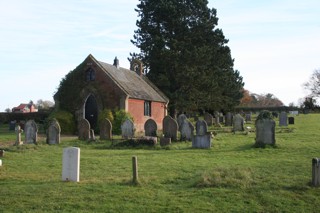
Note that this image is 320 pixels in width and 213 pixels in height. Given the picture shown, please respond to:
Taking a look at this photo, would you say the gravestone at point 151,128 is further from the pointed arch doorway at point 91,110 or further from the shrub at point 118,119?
the pointed arch doorway at point 91,110

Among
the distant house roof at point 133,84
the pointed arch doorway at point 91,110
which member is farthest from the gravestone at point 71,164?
the pointed arch doorway at point 91,110

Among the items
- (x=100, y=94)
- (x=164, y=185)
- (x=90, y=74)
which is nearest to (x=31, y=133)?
(x=100, y=94)

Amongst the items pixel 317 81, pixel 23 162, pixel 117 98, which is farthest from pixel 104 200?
pixel 317 81

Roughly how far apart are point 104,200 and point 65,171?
2486 millimetres

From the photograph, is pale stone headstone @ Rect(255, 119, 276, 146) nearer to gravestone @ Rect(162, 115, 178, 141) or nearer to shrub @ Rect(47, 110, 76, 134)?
gravestone @ Rect(162, 115, 178, 141)

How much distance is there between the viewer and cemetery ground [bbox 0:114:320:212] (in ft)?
30.5

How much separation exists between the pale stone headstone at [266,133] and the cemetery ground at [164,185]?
2940mm

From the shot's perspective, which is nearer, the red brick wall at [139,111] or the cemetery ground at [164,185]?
the cemetery ground at [164,185]

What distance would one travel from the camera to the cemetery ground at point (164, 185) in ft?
30.5

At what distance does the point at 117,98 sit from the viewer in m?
33.7

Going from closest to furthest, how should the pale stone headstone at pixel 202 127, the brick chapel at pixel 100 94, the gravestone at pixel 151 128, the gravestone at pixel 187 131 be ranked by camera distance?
the pale stone headstone at pixel 202 127 → the gravestone at pixel 187 131 → the gravestone at pixel 151 128 → the brick chapel at pixel 100 94

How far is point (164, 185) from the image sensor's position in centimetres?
1113

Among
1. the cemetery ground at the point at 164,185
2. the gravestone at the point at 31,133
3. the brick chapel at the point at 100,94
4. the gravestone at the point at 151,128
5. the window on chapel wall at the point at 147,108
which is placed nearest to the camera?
the cemetery ground at the point at 164,185

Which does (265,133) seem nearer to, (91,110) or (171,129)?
(171,129)
